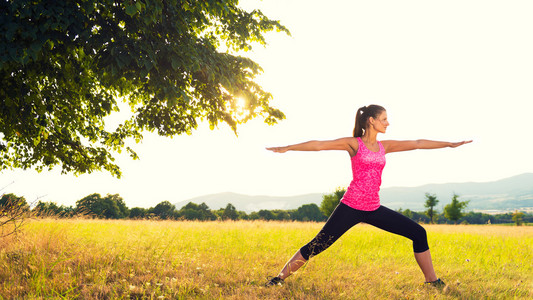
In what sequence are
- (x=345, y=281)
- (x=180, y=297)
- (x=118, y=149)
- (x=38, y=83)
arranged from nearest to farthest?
(x=180, y=297) < (x=345, y=281) < (x=38, y=83) < (x=118, y=149)

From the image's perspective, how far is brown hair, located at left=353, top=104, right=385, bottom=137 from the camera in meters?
4.81

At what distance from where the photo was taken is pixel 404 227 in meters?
4.68

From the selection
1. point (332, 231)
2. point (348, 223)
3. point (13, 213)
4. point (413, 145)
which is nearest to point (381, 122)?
point (413, 145)

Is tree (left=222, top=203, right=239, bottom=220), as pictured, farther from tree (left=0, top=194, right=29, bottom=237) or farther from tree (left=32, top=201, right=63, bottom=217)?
tree (left=0, top=194, right=29, bottom=237)

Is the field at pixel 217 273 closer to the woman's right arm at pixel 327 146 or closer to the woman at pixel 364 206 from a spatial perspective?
the woman at pixel 364 206

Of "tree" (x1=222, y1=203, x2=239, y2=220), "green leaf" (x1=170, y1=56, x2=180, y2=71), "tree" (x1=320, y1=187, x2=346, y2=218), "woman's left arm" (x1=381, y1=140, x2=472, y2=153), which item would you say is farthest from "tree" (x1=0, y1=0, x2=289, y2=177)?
"tree" (x1=320, y1=187, x2=346, y2=218)

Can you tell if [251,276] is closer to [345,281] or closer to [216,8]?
[345,281]

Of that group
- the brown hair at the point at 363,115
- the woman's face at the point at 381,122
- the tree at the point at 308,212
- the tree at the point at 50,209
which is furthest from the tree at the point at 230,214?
the tree at the point at 308,212

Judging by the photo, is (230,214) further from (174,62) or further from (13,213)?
(174,62)

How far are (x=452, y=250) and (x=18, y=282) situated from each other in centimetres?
955

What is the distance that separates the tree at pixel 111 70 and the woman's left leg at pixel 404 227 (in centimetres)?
330

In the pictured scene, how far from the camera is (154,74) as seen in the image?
5938 mm

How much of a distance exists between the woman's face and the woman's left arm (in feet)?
1.01

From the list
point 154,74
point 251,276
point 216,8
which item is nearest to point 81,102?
point 154,74
